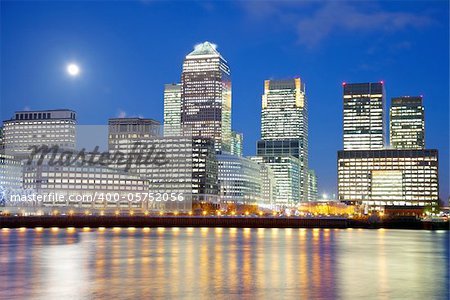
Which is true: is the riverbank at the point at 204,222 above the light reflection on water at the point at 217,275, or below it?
below

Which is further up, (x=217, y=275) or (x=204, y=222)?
(x=217, y=275)

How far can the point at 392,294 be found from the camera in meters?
32.2

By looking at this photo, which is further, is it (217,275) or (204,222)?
(204,222)

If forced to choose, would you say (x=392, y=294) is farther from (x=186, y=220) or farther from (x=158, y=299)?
(x=186, y=220)

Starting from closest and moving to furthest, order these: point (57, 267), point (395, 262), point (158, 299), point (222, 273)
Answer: point (158, 299) → point (222, 273) → point (57, 267) → point (395, 262)

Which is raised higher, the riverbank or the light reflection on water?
the light reflection on water

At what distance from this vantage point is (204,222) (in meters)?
160

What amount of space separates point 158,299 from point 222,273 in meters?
11.4

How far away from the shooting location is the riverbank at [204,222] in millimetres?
149250

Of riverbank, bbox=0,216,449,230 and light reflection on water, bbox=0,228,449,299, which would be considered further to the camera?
riverbank, bbox=0,216,449,230

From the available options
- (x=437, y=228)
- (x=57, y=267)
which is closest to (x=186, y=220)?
(x=437, y=228)

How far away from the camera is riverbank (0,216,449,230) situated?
149250 millimetres

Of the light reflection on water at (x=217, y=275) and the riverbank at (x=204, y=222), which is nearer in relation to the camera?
the light reflection on water at (x=217, y=275)

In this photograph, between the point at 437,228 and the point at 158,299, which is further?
the point at 437,228
